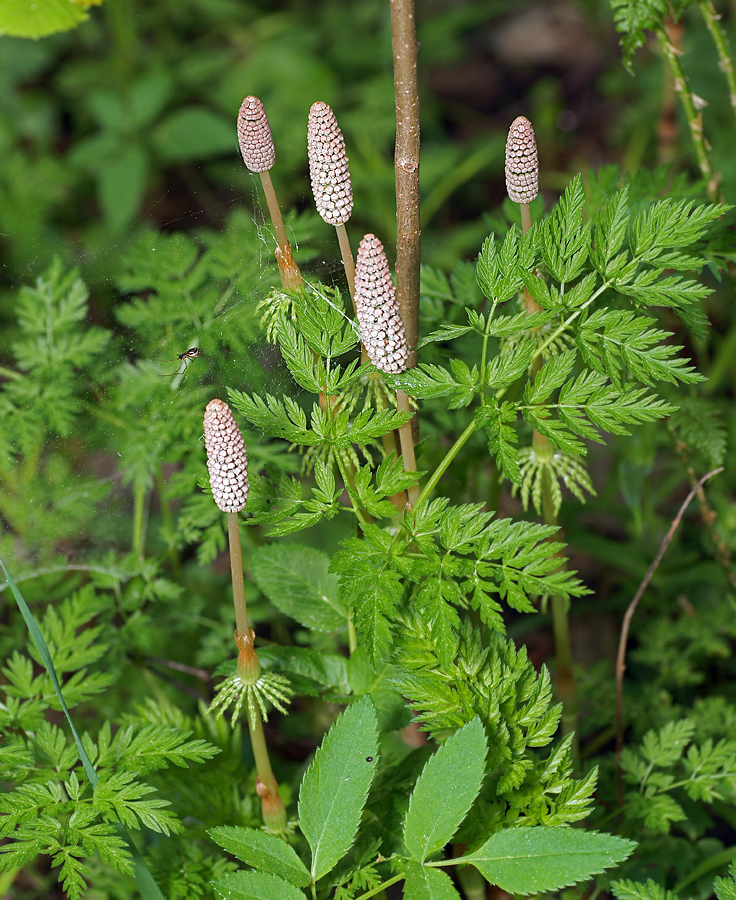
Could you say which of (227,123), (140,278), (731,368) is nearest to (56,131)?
(227,123)

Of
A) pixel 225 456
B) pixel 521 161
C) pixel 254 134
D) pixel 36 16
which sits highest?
pixel 36 16

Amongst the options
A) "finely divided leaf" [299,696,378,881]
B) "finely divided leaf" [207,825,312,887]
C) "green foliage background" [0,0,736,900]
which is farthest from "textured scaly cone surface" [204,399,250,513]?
"finely divided leaf" [207,825,312,887]

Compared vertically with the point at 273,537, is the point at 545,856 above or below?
below

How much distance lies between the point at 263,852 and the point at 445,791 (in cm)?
30

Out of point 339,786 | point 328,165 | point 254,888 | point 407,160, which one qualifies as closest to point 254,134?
point 328,165

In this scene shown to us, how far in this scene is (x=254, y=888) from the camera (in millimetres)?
1178

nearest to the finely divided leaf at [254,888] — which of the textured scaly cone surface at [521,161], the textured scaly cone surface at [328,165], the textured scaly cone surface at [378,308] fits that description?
the textured scaly cone surface at [378,308]

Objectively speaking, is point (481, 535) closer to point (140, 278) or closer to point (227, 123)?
point (140, 278)

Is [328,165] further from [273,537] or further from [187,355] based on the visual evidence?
[273,537]

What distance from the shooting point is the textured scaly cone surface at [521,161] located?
1.28 m

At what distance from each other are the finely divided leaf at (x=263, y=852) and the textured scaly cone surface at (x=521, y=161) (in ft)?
3.52

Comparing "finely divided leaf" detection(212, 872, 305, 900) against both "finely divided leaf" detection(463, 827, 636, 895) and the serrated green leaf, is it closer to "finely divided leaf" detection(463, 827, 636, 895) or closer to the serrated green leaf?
"finely divided leaf" detection(463, 827, 636, 895)

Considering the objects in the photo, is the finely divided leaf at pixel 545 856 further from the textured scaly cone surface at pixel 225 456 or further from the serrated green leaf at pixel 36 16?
the serrated green leaf at pixel 36 16

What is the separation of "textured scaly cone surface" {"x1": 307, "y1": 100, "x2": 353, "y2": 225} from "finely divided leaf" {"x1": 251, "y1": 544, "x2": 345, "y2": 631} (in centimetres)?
63
